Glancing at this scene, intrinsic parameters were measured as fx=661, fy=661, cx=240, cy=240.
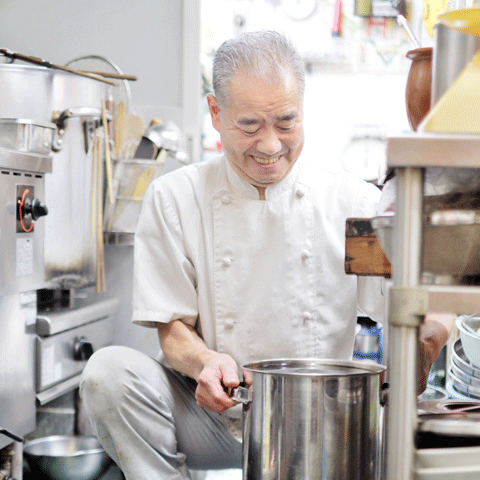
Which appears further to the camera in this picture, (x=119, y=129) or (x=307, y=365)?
(x=119, y=129)

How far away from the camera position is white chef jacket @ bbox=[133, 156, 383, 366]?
155 cm

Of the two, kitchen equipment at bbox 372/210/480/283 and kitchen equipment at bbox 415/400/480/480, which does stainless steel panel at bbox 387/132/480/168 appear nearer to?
kitchen equipment at bbox 372/210/480/283

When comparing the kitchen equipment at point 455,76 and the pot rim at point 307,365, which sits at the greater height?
the kitchen equipment at point 455,76

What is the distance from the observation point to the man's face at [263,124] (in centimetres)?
143

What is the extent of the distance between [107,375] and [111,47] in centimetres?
189

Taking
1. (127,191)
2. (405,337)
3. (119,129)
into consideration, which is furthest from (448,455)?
(119,129)

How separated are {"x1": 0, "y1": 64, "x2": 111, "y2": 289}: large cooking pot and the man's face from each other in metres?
0.78

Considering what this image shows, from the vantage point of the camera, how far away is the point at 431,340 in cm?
124

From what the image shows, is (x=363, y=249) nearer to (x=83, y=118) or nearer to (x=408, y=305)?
(x=408, y=305)

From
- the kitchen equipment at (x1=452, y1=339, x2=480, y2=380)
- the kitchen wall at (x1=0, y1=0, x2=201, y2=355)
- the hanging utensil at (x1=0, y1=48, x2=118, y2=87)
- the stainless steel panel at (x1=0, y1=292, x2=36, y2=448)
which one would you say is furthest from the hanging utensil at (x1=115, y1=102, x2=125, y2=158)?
the kitchen equipment at (x1=452, y1=339, x2=480, y2=380)

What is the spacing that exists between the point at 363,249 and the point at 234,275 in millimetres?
599

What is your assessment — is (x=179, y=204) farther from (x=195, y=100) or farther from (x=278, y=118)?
(x=195, y=100)

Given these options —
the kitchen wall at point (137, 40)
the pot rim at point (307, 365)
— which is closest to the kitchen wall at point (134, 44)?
the kitchen wall at point (137, 40)

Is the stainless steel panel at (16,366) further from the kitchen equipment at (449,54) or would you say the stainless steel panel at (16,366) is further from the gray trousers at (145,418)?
the kitchen equipment at (449,54)
